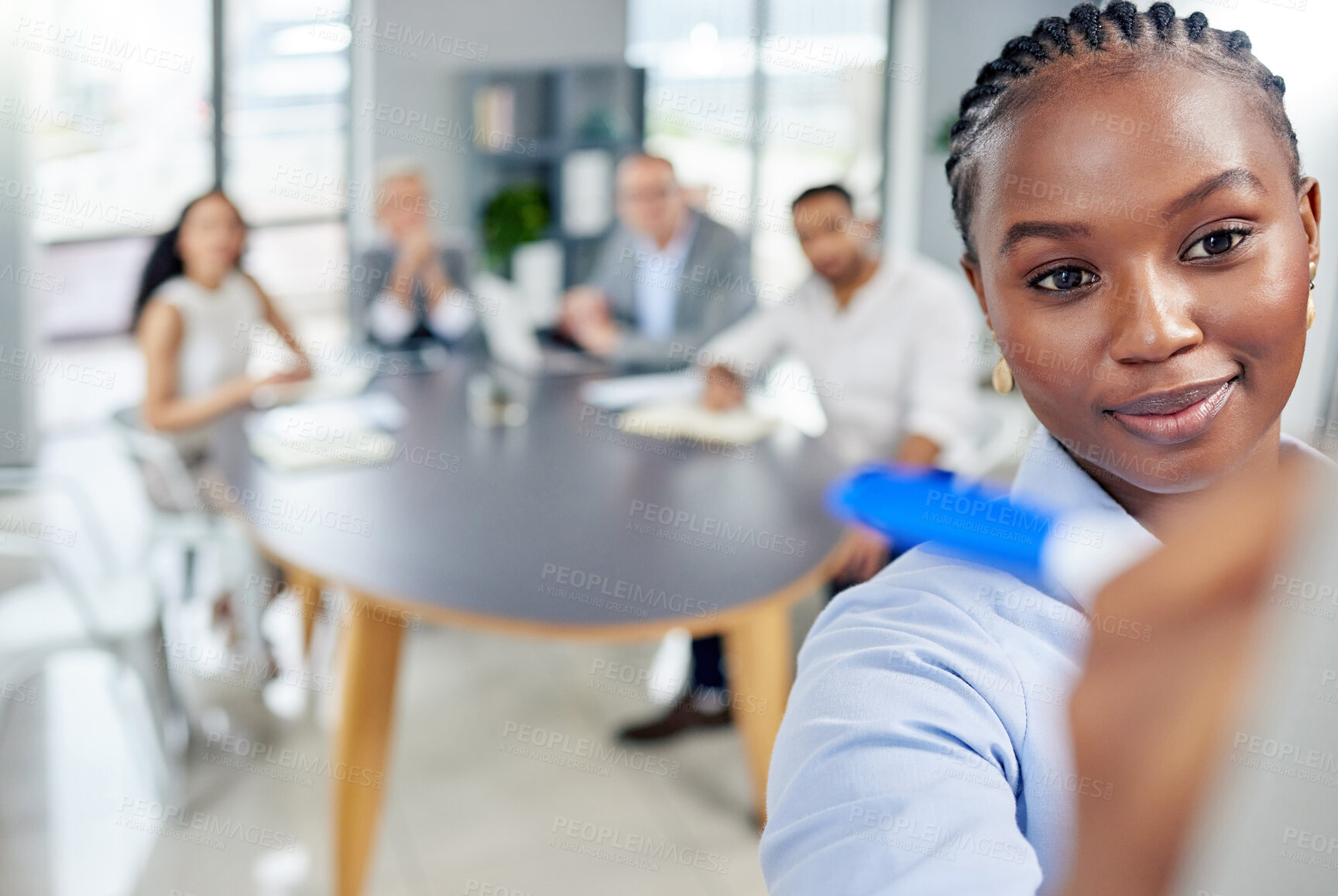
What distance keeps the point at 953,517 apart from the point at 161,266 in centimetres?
237

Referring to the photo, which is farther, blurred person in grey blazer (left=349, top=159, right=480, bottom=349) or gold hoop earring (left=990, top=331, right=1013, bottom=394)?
blurred person in grey blazer (left=349, top=159, right=480, bottom=349)

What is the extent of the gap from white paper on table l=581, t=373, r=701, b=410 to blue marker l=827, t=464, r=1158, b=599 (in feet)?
6.82

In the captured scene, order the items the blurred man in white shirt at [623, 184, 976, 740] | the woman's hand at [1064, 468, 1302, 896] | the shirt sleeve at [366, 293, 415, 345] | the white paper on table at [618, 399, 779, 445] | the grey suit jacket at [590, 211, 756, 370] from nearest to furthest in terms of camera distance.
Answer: the woman's hand at [1064, 468, 1302, 896] → the blurred man in white shirt at [623, 184, 976, 740] → the white paper on table at [618, 399, 779, 445] → the grey suit jacket at [590, 211, 756, 370] → the shirt sleeve at [366, 293, 415, 345]

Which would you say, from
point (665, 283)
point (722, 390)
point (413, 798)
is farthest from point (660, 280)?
point (413, 798)

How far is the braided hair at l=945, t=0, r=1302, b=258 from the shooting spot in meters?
0.26

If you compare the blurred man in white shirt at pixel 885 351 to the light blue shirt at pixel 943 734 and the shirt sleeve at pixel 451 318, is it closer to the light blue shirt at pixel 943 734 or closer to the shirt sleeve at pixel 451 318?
the shirt sleeve at pixel 451 318

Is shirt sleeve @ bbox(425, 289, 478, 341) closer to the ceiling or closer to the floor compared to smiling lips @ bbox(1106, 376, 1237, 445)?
closer to the floor

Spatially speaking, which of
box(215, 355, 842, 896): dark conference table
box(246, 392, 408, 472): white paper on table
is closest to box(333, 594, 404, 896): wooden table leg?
box(215, 355, 842, 896): dark conference table

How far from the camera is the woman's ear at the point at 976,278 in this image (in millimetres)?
289

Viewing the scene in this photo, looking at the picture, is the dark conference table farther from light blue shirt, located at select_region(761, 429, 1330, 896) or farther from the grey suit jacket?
light blue shirt, located at select_region(761, 429, 1330, 896)

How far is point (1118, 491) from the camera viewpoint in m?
0.28

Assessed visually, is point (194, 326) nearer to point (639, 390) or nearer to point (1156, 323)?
point (639, 390)

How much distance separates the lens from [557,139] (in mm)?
4605

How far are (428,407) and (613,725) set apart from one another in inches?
30.5
